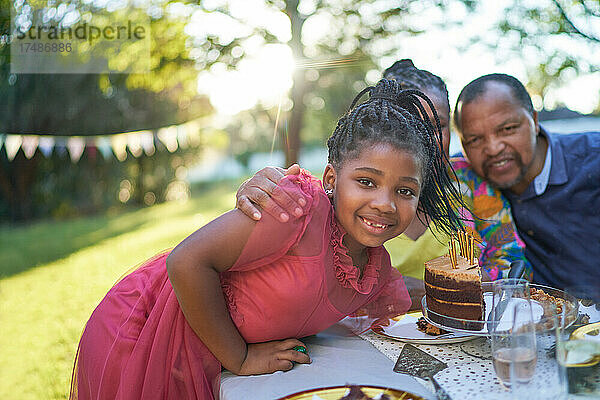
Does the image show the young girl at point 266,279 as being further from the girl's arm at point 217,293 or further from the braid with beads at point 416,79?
the braid with beads at point 416,79

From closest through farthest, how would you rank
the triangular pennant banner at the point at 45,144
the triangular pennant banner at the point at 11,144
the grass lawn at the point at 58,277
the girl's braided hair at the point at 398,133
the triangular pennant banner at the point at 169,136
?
1. the girl's braided hair at the point at 398,133
2. the grass lawn at the point at 58,277
3. the triangular pennant banner at the point at 11,144
4. the triangular pennant banner at the point at 45,144
5. the triangular pennant banner at the point at 169,136

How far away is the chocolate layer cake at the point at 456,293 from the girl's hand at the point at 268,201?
23.6 inches

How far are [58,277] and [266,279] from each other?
7.26m

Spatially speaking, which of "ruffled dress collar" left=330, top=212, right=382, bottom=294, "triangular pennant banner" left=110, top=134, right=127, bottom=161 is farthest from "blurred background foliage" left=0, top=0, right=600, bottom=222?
"ruffled dress collar" left=330, top=212, right=382, bottom=294

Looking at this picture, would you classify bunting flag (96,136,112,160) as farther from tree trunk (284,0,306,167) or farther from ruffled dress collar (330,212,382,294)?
ruffled dress collar (330,212,382,294)

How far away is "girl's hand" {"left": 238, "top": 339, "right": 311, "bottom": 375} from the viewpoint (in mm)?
1615

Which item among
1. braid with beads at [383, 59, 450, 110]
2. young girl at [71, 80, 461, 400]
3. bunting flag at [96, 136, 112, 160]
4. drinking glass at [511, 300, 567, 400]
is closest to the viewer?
drinking glass at [511, 300, 567, 400]

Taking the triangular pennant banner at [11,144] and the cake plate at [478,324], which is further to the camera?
the triangular pennant banner at [11,144]

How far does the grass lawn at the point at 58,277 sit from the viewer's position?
4535 mm

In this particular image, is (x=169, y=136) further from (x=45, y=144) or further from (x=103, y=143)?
(x=45, y=144)

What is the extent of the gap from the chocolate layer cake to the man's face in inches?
43.4

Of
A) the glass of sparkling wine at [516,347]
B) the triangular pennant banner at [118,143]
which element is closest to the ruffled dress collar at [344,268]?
the glass of sparkling wine at [516,347]

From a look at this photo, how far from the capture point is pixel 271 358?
163 centimetres

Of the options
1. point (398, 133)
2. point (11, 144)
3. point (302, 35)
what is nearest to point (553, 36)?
point (302, 35)
